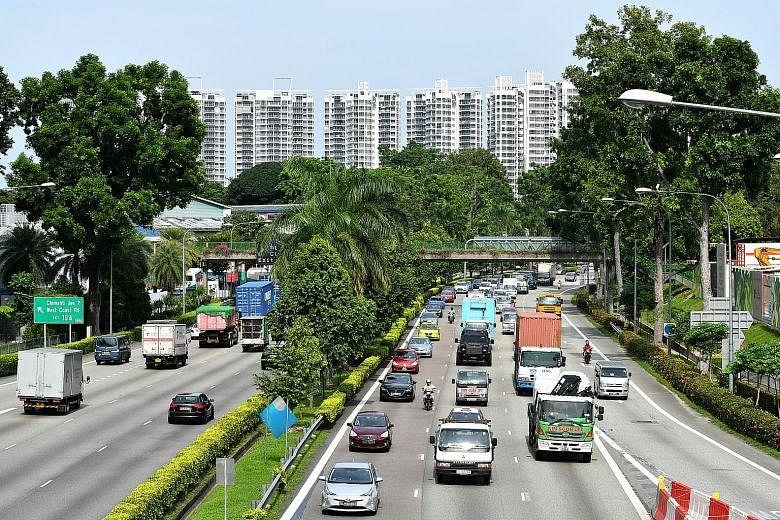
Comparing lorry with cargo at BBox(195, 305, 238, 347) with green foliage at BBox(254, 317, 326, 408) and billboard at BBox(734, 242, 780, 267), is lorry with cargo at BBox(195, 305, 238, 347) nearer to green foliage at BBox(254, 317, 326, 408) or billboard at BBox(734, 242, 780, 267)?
green foliage at BBox(254, 317, 326, 408)

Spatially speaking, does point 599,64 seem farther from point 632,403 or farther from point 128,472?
point 128,472

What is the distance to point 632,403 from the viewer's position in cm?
5900

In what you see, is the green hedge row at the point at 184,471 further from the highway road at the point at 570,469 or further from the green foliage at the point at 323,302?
the green foliage at the point at 323,302

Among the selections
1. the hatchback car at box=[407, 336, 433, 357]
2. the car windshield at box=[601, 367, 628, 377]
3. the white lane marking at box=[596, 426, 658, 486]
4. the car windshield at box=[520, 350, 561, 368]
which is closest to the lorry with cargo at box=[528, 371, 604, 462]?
the white lane marking at box=[596, 426, 658, 486]

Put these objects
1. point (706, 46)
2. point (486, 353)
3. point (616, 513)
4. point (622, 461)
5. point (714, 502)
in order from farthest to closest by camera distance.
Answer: point (486, 353) → point (706, 46) → point (622, 461) → point (616, 513) → point (714, 502)

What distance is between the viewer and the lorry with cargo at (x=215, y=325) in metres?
85.6

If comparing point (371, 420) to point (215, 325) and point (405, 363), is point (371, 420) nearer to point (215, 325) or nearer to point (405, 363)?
point (405, 363)

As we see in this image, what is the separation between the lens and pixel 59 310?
262ft

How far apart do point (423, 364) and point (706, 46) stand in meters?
26.0

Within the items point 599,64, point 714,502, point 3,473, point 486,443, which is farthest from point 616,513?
point 599,64

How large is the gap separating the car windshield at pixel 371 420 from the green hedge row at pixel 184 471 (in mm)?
4235

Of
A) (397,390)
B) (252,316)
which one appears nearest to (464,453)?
(397,390)

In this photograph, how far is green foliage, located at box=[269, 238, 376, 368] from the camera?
55156mm

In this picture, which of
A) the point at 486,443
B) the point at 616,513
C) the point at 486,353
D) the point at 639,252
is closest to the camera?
the point at 616,513
